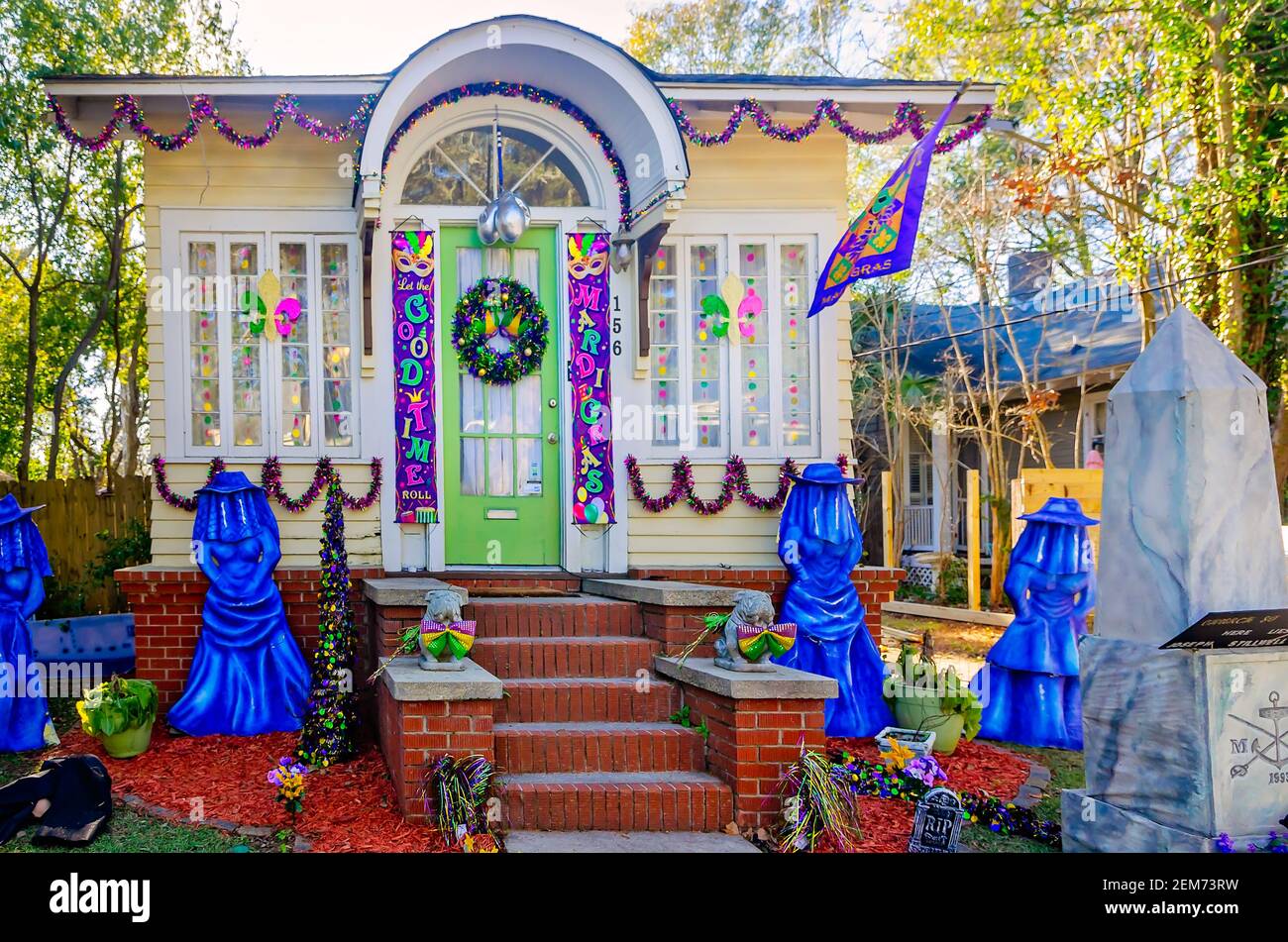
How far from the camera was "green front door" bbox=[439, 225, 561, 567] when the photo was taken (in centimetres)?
709

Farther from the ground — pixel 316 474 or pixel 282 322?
pixel 282 322

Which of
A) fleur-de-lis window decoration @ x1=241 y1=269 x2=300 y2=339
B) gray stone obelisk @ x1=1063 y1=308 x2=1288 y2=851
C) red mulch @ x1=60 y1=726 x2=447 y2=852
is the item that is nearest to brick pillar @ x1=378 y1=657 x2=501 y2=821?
red mulch @ x1=60 y1=726 x2=447 y2=852

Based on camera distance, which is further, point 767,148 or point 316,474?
point 767,148

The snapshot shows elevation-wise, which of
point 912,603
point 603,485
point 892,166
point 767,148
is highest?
point 892,166

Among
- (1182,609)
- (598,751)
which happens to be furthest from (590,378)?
(1182,609)

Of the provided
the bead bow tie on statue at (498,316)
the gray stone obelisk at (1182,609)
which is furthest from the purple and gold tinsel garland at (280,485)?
the gray stone obelisk at (1182,609)

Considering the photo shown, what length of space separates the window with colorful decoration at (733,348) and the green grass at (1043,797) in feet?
8.08

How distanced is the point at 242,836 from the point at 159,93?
457cm

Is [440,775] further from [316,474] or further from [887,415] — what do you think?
[887,415]

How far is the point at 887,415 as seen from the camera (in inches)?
743

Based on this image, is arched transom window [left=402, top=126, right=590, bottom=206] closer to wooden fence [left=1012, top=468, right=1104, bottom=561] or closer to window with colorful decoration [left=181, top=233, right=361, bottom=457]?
window with colorful decoration [left=181, top=233, right=361, bottom=457]

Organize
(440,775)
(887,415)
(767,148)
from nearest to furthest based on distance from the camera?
(440,775) < (767,148) < (887,415)

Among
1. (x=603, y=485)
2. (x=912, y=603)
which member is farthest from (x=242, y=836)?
(x=912, y=603)

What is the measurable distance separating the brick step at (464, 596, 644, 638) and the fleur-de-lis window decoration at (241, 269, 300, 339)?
2.40m
